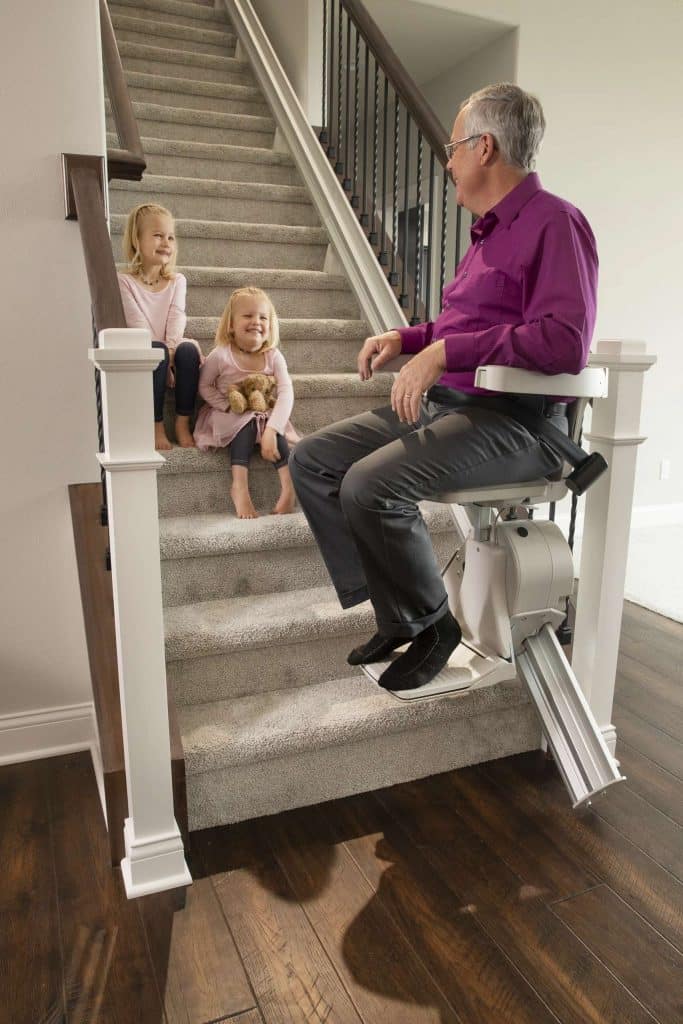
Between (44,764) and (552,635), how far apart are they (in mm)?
1367

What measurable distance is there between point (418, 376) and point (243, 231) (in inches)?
83.9

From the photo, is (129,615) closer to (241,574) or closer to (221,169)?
(241,574)

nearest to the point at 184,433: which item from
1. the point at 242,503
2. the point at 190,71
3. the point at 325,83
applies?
the point at 242,503

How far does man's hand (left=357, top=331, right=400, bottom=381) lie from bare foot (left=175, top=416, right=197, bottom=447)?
87 centimetres

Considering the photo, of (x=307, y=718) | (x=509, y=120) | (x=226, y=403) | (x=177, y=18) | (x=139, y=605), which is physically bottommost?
(x=307, y=718)

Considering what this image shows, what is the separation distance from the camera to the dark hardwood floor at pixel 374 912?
1341mm

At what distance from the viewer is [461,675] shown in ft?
5.83

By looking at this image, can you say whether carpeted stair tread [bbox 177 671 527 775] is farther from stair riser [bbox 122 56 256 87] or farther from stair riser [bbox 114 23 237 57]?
stair riser [bbox 114 23 237 57]

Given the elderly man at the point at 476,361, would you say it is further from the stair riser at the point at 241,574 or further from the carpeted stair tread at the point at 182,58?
the carpeted stair tread at the point at 182,58

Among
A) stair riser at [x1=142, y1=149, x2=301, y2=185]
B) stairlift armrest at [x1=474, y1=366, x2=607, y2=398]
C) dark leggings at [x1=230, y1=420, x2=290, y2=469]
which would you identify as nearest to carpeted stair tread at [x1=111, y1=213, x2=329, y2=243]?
stair riser at [x1=142, y1=149, x2=301, y2=185]

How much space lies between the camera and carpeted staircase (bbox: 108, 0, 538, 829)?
6.06 feet

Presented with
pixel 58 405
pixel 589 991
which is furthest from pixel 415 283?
pixel 589 991

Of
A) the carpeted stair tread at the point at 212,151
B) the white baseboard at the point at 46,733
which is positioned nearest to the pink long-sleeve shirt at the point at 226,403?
the white baseboard at the point at 46,733

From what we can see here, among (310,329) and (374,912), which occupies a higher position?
(310,329)
